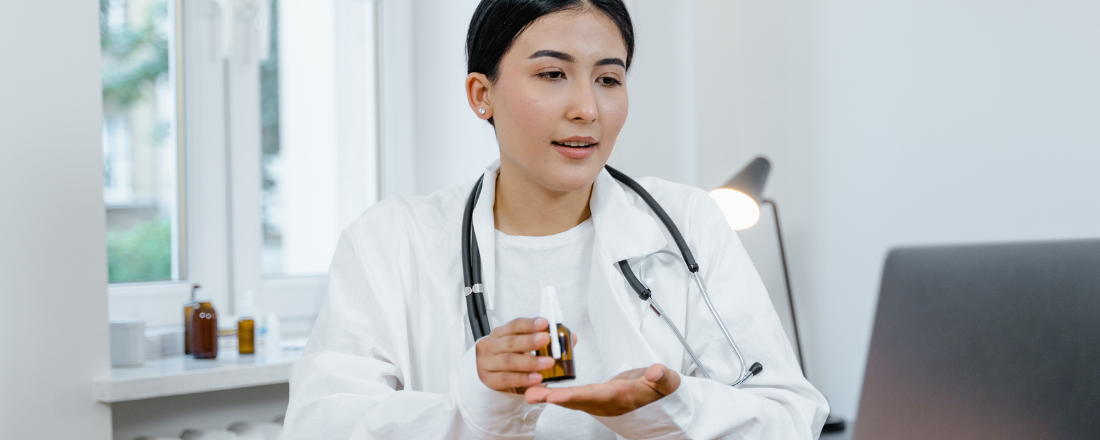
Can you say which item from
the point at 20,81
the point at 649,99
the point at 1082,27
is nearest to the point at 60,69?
the point at 20,81

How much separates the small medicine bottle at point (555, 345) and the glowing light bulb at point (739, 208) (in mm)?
919

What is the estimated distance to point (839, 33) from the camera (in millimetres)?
1892

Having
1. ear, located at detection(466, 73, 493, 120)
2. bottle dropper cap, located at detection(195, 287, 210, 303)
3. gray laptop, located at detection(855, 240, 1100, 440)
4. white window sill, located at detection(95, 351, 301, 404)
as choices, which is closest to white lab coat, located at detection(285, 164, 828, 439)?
ear, located at detection(466, 73, 493, 120)

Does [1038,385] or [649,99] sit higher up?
[649,99]

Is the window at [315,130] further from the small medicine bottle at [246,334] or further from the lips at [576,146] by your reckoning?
the lips at [576,146]

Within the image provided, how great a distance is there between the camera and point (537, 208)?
121 centimetres

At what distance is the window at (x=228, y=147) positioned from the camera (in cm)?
194

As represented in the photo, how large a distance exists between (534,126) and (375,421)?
1.41 ft

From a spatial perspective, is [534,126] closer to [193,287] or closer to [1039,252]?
[1039,252]

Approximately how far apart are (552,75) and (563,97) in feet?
0.14

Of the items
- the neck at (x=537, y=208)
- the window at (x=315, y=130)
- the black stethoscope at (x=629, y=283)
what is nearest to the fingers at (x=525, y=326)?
the black stethoscope at (x=629, y=283)

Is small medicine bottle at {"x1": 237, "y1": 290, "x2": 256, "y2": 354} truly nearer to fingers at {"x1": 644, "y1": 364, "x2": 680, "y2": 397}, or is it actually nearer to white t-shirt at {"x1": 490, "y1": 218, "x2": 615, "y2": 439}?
white t-shirt at {"x1": 490, "y1": 218, "x2": 615, "y2": 439}

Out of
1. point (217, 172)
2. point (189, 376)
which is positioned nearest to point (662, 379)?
point (189, 376)

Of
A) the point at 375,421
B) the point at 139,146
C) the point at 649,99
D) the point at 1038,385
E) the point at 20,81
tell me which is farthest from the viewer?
the point at 649,99
